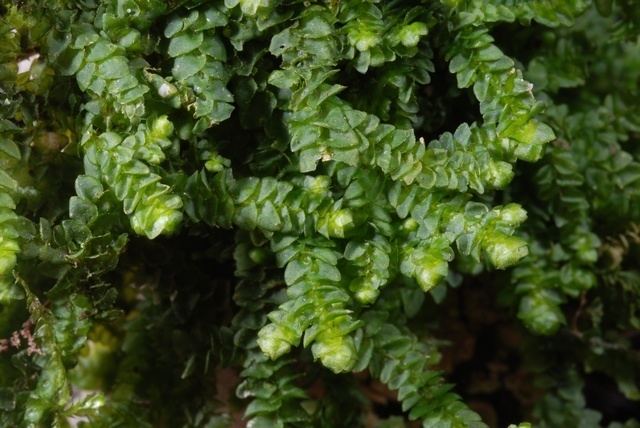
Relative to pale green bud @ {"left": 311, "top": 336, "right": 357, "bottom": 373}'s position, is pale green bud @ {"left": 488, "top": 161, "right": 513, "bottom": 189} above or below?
above

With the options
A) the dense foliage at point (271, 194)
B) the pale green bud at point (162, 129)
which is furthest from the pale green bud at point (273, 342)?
the pale green bud at point (162, 129)

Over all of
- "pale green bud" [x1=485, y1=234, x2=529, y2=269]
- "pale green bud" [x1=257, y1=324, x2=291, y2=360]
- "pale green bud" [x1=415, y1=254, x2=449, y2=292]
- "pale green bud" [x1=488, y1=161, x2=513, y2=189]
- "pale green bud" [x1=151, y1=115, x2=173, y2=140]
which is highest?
"pale green bud" [x1=151, y1=115, x2=173, y2=140]

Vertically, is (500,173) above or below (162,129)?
below

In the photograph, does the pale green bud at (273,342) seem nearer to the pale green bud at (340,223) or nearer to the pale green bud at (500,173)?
the pale green bud at (340,223)

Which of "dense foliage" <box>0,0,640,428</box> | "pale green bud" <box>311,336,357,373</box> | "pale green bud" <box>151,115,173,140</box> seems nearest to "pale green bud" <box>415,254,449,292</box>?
"dense foliage" <box>0,0,640,428</box>

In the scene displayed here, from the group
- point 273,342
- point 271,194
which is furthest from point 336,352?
point 271,194

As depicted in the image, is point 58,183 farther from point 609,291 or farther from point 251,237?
point 609,291

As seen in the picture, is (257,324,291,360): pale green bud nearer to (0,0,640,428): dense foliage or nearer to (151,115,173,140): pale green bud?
(0,0,640,428): dense foliage

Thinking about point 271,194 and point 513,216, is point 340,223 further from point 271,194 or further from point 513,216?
point 513,216

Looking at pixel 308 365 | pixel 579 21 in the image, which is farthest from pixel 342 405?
pixel 579 21
